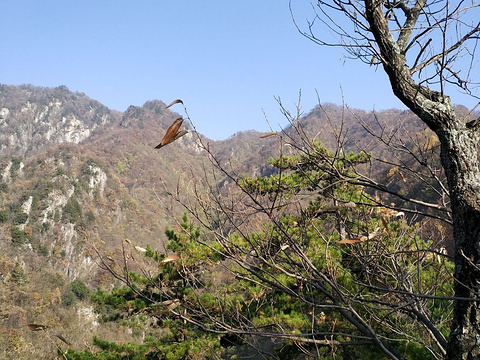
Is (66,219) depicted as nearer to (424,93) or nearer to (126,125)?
(424,93)

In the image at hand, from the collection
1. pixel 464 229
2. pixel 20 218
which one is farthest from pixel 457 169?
pixel 20 218

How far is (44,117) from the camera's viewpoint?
109375 millimetres

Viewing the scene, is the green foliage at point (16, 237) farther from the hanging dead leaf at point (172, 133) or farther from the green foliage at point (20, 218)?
the hanging dead leaf at point (172, 133)

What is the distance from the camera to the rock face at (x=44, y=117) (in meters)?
96.5

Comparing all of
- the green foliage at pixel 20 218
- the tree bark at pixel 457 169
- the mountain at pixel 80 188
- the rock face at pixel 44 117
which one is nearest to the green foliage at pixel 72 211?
the mountain at pixel 80 188

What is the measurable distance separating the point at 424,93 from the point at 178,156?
283 feet

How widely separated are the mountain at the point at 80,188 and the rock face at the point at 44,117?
0.35 meters

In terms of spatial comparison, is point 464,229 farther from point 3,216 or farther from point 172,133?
point 3,216

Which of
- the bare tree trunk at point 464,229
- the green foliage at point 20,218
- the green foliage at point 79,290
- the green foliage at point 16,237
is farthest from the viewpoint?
the green foliage at point 20,218

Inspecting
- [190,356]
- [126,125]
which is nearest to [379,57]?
[190,356]

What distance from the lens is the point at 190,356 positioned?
5.00 m

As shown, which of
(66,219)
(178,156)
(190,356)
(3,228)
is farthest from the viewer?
(178,156)

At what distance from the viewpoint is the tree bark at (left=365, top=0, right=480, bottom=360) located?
141 centimetres

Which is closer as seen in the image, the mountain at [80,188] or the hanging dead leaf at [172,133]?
the hanging dead leaf at [172,133]
